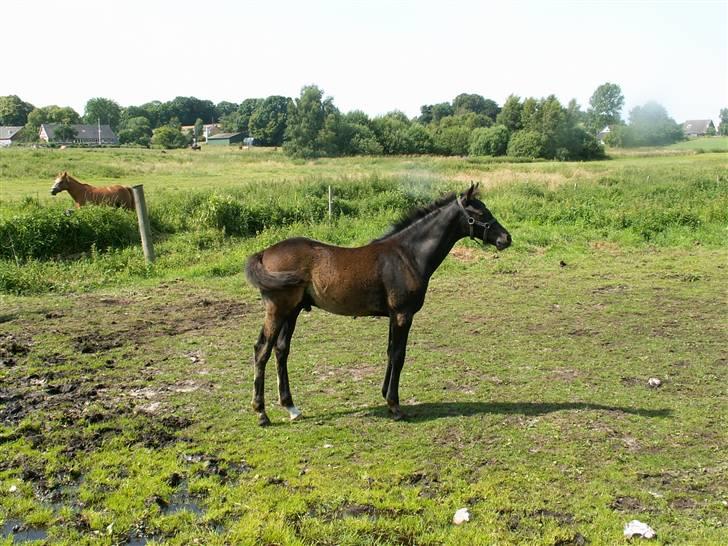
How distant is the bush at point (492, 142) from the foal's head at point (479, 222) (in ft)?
183

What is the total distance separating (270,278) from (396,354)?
1538 mm

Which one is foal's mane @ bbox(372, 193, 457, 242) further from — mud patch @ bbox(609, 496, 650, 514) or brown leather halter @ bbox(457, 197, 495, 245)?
mud patch @ bbox(609, 496, 650, 514)

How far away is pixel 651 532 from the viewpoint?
4074mm

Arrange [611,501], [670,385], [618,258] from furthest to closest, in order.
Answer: [618,258] → [670,385] → [611,501]

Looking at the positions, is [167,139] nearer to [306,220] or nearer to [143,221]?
[306,220]

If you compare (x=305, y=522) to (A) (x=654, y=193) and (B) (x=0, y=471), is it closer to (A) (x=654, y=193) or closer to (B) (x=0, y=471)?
(B) (x=0, y=471)

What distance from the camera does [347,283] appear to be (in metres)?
6.15

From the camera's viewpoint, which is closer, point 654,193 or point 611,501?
point 611,501

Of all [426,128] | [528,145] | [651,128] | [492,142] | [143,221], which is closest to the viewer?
[143,221]

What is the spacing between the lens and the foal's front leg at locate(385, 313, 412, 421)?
20.2 feet

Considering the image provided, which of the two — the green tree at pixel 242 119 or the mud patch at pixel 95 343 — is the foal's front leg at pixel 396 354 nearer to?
the mud patch at pixel 95 343

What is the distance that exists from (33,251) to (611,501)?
44.6ft

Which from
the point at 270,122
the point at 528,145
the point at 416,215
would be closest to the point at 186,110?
the point at 270,122

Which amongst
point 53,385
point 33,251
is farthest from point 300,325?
point 33,251
